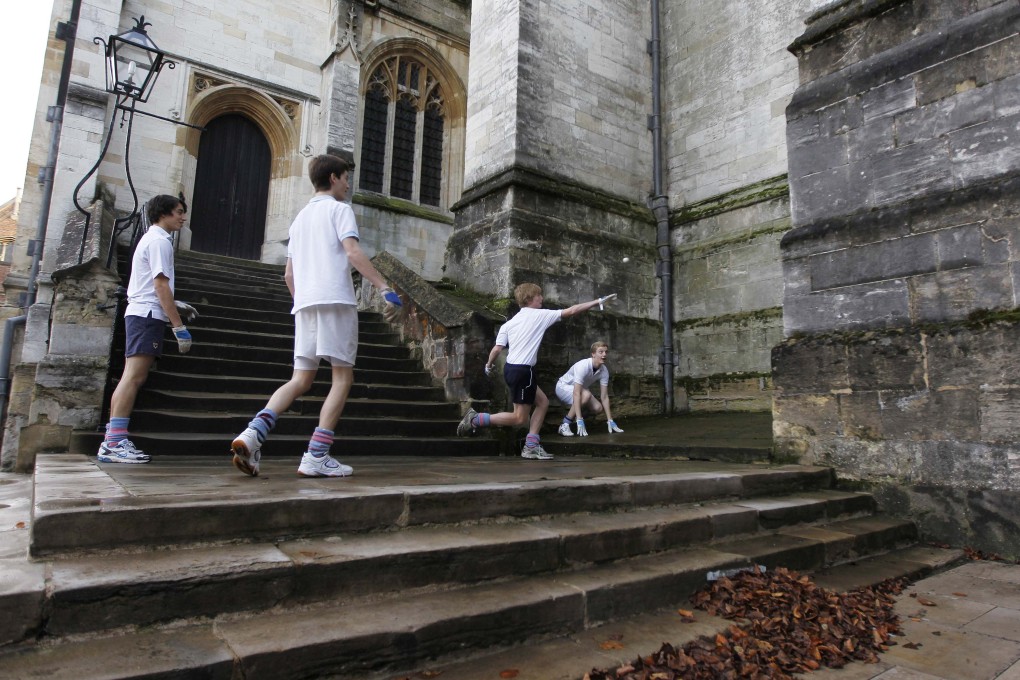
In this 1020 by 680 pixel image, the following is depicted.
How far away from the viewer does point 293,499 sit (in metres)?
2.41

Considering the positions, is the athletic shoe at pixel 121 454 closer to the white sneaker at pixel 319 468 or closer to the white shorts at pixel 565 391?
the white sneaker at pixel 319 468

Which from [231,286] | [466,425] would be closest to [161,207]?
[466,425]

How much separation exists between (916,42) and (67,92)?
1286cm

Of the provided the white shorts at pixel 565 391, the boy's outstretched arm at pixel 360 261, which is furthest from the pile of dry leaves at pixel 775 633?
the white shorts at pixel 565 391

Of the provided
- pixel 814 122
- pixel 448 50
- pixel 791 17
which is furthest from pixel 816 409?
pixel 448 50

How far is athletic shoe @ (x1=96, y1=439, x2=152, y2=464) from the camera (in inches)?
165

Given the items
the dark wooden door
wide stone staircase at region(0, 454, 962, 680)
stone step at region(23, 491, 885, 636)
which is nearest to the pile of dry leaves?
wide stone staircase at region(0, 454, 962, 680)

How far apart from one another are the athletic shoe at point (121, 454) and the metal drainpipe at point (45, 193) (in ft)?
20.7

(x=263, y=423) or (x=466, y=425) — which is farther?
(x=466, y=425)

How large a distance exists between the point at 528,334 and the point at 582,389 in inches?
87.9

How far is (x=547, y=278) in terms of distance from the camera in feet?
28.5

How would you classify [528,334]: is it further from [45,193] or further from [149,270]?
[45,193]

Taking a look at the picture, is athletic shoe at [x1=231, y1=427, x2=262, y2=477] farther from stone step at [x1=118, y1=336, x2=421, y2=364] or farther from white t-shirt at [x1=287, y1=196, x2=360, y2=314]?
stone step at [x1=118, y1=336, x2=421, y2=364]

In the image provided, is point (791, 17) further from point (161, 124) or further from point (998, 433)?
point (161, 124)
